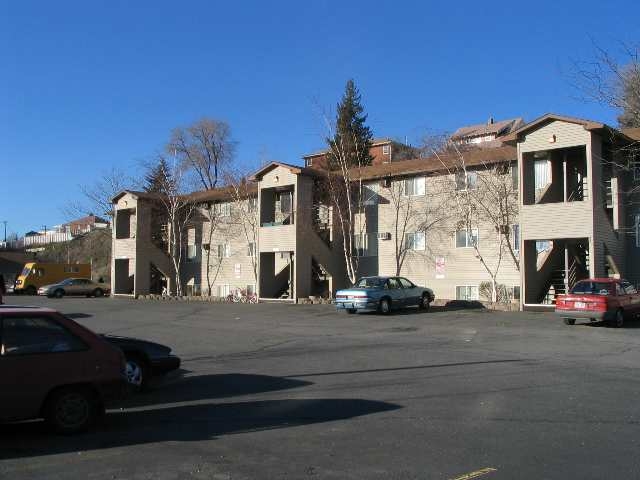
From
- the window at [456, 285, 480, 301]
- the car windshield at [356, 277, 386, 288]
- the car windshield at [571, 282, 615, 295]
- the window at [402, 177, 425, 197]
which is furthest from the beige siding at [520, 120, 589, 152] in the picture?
the car windshield at [356, 277, 386, 288]

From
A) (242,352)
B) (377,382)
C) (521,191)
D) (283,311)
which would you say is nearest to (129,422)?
(377,382)

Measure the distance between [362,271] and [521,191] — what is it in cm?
1174

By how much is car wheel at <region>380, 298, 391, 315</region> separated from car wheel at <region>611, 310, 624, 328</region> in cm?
873

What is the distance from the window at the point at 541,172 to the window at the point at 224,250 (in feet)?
68.8

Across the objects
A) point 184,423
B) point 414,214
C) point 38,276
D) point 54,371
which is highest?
point 414,214

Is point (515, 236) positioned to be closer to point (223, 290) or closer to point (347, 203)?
point (347, 203)

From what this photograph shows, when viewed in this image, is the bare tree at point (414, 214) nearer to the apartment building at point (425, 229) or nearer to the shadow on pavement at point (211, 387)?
the apartment building at point (425, 229)

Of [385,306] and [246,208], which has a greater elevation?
[246,208]

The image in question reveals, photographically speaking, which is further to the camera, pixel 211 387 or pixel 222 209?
pixel 222 209

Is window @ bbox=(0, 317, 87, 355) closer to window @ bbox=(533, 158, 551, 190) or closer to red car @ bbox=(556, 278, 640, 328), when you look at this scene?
red car @ bbox=(556, 278, 640, 328)

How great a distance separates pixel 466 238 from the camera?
3161 centimetres

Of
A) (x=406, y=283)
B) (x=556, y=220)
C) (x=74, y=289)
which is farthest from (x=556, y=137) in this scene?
(x=74, y=289)

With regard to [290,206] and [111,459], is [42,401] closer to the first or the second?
[111,459]

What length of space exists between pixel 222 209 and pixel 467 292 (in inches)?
737
